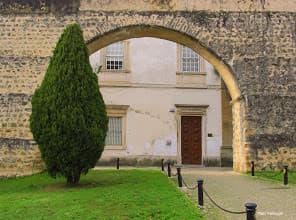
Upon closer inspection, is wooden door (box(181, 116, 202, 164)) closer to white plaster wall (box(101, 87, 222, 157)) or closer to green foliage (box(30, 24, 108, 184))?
white plaster wall (box(101, 87, 222, 157))

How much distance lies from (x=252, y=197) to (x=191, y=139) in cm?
1336

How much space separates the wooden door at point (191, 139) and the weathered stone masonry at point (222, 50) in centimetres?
777

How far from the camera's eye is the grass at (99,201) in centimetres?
677

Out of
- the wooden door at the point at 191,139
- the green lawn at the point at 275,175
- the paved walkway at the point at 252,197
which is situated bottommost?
the paved walkway at the point at 252,197

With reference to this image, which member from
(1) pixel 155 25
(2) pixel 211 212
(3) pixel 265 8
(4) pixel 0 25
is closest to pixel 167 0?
(1) pixel 155 25

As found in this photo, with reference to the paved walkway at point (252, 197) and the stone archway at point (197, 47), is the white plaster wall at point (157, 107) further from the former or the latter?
the paved walkway at point (252, 197)

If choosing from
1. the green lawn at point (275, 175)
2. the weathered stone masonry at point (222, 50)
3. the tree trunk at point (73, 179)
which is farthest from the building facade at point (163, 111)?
the tree trunk at point (73, 179)

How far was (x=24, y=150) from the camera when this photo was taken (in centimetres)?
1370

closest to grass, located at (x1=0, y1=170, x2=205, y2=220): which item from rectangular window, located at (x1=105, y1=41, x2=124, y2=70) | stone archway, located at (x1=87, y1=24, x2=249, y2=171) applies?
stone archway, located at (x1=87, y1=24, x2=249, y2=171)

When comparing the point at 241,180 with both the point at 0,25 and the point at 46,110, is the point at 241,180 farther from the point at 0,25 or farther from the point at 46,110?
the point at 0,25

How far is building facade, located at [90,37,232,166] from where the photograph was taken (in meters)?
21.8

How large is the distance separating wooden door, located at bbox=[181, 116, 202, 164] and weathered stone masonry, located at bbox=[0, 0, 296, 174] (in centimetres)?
777

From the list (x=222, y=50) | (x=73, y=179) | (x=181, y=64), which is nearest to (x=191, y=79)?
(x=181, y=64)

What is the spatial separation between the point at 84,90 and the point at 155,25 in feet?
15.5
